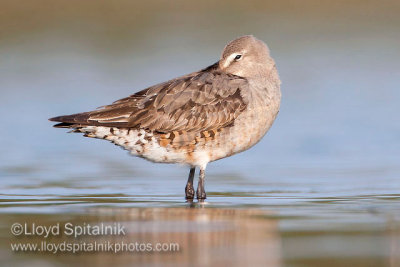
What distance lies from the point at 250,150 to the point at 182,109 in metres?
3.12

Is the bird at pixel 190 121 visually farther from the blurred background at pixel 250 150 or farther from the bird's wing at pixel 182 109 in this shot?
the blurred background at pixel 250 150

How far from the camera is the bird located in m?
9.66

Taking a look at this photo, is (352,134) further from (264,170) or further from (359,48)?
(359,48)

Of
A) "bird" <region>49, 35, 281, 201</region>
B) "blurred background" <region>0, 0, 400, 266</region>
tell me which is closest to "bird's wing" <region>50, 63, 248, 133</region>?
"bird" <region>49, 35, 281, 201</region>

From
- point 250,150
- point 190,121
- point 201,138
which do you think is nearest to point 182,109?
point 190,121

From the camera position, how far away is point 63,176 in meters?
10.8

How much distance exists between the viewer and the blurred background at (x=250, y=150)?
7863mm

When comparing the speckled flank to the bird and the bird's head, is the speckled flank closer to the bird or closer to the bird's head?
the bird

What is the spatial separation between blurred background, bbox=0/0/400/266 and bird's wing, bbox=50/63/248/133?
2.50 feet

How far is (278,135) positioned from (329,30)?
7.93 meters

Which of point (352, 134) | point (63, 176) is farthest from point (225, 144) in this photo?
point (352, 134)

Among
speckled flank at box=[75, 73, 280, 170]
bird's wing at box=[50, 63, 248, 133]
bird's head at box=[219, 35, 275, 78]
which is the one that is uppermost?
bird's head at box=[219, 35, 275, 78]

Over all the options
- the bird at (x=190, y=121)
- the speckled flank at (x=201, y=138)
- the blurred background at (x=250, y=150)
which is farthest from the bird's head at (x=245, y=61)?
the blurred background at (x=250, y=150)

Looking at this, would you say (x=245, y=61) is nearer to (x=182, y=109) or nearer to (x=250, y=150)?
(x=182, y=109)
